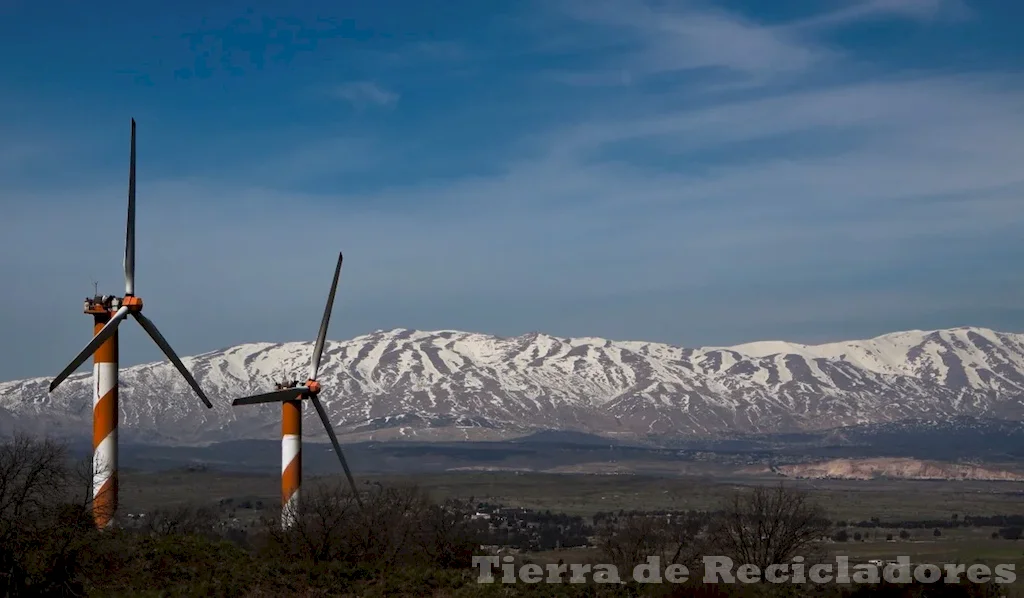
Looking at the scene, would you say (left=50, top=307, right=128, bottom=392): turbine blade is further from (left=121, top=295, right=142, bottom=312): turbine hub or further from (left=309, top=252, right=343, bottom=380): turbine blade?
(left=309, top=252, right=343, bottom=380): turbine blade

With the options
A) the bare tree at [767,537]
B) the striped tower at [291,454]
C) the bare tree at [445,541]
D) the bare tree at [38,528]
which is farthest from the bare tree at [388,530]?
the bare tree at [767,537]

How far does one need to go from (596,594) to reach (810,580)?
42.0 ft

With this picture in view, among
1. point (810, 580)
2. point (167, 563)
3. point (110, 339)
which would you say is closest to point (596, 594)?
point (810, 580)

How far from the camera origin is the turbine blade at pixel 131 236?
54000 mm

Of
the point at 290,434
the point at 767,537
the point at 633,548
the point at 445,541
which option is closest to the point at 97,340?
the point at 290,434

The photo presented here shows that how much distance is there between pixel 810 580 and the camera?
54.2 metres

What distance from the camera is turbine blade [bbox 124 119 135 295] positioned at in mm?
54000

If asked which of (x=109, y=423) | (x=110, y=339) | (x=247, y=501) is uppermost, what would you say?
(x=110, y=339)

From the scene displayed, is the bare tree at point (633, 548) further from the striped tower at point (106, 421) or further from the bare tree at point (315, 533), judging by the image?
the striped tower at point (106, 421)

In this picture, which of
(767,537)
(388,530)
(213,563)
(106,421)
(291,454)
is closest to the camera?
(213,563)

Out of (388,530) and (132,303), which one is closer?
(132,303)

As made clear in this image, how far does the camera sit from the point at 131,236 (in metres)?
55.3

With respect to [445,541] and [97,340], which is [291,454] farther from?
[97,340]

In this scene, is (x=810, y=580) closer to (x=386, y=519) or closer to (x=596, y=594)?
(x=596, y=594)
